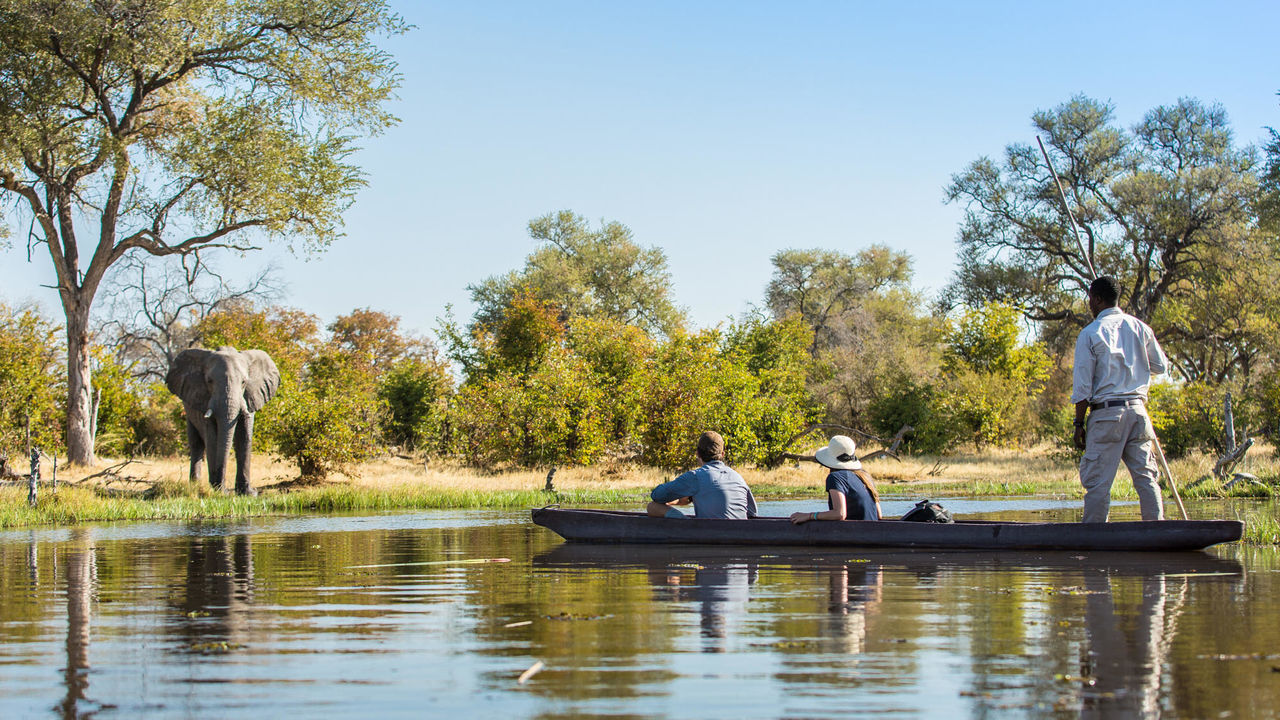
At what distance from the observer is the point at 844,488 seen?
1147cm

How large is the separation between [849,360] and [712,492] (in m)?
35.3

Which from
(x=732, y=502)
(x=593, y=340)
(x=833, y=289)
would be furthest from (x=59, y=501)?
(x=833, y=289)

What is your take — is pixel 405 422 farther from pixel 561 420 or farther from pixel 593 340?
pixel 561 420

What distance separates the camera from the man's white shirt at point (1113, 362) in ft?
34.1

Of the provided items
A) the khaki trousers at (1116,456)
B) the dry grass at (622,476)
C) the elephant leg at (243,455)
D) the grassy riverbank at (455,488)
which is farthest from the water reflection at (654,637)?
the elephant leg at (243,455)

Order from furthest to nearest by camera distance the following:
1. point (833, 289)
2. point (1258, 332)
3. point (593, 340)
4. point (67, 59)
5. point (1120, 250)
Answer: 1. point (833, 289)
2. point (1120, 250)
3. point (1258, 332)
4. point (593, 340)
5. point (67, 59)

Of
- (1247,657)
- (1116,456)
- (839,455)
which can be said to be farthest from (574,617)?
(1116,456)

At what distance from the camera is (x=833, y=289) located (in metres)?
63.8

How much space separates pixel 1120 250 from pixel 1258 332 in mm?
6190

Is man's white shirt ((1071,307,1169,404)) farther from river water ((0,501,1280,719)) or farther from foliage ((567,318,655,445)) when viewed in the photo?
foliage ((567,318,655,445))

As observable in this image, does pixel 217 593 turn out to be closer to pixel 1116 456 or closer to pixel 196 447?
pixel 1116 456

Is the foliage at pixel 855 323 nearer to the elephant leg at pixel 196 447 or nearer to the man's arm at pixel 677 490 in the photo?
the elephant leg at pixel 196 447

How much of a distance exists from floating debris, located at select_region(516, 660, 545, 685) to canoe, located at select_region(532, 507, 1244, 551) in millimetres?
6536

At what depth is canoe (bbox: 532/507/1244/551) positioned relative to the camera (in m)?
10.4
